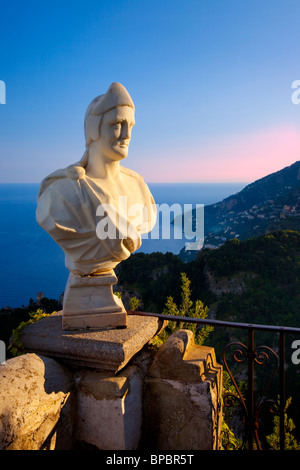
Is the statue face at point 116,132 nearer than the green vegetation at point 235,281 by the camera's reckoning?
Yes

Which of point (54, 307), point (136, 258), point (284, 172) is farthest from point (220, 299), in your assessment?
point (284, 172)

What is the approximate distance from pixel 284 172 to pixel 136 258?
33170 mm

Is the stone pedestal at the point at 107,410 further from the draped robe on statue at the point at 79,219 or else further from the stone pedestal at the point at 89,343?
the draped robe on statue at the point at 79,219

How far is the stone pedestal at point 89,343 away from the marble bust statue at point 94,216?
9 centimetres

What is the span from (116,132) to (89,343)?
50.8 inches

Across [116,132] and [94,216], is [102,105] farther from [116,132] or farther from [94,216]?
[94,216]

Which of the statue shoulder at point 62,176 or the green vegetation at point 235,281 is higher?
the statue shoulder at point 62,176

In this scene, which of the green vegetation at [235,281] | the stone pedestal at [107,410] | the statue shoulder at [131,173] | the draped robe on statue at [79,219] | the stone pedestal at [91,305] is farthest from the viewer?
the green vegetation at [235,281]

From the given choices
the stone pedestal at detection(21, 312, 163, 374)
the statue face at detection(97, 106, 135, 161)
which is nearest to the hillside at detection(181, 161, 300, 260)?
the statue face at detection(97, 106, 135, 161)

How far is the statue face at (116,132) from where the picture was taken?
2.11 m

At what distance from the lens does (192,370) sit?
2.07 metres

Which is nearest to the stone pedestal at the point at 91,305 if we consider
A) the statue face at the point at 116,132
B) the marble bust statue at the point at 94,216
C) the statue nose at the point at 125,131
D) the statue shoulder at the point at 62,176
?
the marble bust statue at the point at 94,216

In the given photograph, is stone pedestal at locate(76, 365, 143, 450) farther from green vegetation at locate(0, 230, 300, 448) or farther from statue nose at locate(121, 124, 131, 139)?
green vegetation at locate(0, 230, 300, 448)
